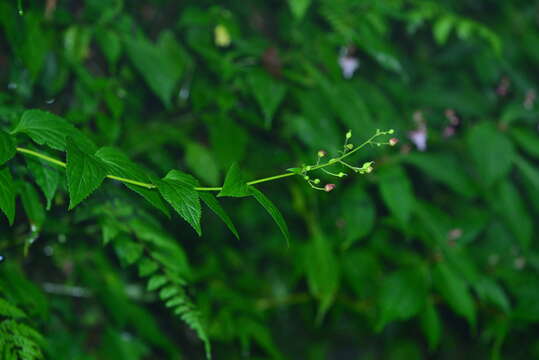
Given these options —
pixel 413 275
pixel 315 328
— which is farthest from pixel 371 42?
pixel 315 328

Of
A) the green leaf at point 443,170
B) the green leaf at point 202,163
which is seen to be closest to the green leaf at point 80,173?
the green leaf at point 202,163

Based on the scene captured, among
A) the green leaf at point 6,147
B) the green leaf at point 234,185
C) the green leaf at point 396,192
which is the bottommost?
the green leaf at point 234,185

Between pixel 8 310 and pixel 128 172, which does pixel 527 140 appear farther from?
pixel 8 310

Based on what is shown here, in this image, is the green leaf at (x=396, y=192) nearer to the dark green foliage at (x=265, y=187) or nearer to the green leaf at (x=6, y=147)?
the dark green foliage at (x=265, y=187)

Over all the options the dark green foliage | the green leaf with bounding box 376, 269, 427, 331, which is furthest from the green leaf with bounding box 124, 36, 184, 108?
the green leaf with bounding box 376, 269, 427, 331

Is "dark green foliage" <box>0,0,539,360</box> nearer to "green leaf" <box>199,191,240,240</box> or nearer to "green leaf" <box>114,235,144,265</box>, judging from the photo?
"green leaf" <box>114,235,144,265</box>
